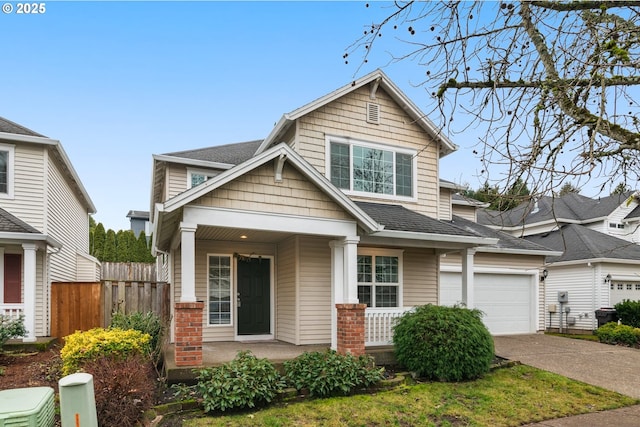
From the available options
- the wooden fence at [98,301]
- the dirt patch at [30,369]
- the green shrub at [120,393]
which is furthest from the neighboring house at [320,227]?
the dirt patch at [30,369]

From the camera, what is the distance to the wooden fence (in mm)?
11711

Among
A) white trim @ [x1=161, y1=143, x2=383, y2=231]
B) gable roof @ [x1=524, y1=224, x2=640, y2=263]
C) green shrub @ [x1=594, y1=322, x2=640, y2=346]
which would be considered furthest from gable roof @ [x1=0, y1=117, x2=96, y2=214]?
gable roof @ [x1=524, y1=224, x2=640, y2=263]

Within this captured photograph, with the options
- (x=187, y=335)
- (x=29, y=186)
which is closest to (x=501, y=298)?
(x=187, y=335)

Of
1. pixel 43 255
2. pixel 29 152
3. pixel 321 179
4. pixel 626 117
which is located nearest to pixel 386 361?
pixel 321 179

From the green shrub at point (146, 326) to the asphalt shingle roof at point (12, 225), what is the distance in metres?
3.50

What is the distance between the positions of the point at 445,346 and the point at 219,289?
5432 mm

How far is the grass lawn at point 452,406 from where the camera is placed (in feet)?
20.2

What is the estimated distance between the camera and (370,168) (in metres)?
11.8

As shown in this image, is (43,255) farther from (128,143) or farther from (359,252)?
(359,252)

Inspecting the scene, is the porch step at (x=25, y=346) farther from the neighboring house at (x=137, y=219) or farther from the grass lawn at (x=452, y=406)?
the neighboring house at (x=137, y=219)

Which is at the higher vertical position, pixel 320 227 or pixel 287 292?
pixel 320 227

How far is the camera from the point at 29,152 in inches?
465

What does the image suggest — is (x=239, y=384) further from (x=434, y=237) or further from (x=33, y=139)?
(x=33, y=139)

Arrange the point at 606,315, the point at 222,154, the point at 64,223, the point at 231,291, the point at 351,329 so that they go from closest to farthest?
the point at 351,329 < the point at 231,291 < the point at 222,154 < the point at 64,223 < the point at 606,315
